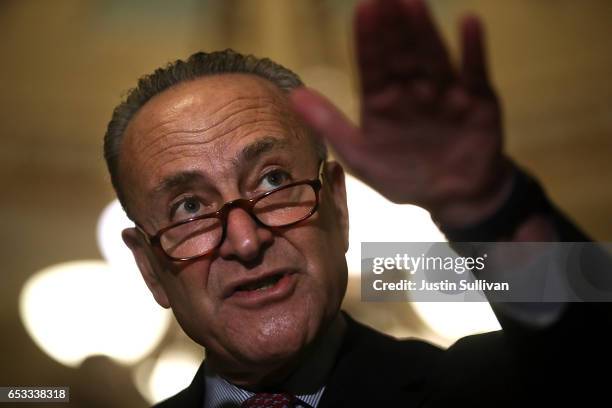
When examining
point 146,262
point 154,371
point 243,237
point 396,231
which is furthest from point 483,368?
point 154,371

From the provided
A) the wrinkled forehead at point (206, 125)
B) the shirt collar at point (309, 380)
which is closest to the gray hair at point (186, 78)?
the wrinkled forehead at point (206, 125)

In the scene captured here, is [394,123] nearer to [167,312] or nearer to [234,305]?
[234,305]

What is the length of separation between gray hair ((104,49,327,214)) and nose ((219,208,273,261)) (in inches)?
9.6

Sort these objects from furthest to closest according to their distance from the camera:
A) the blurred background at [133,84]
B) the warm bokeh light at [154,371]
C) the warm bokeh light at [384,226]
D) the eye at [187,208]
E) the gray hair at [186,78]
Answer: the blurred background at [133,84]
the warm bokeh light at [154,371]
the warm bokeh light at [384,226]
the gray hair at [186,78]
the eye at [187,208]

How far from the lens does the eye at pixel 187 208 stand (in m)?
1.18

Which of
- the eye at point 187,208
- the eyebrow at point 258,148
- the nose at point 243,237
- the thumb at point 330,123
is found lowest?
the nose at point 243,237

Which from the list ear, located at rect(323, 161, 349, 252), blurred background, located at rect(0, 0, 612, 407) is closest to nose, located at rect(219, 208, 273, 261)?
ear, located at rect(323, 161, 349, 252)

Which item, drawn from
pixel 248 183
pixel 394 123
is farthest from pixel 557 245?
pixel 248 183

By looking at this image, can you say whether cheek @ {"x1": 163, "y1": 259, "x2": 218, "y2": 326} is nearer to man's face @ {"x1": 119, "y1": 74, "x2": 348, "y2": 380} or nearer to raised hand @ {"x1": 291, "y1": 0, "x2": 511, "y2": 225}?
man's face @ {"x1": 119, "y1": 74, "x2": 348, "y2": 380}

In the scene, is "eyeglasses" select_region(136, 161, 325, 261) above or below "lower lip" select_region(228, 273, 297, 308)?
above

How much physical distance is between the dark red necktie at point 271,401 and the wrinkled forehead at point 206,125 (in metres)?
0.45

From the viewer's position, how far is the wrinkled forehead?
1.16 metres

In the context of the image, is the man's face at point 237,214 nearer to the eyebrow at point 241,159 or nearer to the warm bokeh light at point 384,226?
the eyebrow at point 241,159

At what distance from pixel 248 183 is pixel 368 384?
440 mm
